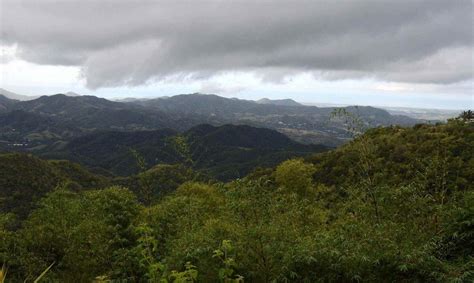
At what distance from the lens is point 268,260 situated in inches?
500

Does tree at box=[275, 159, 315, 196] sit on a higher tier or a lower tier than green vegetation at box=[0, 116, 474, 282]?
lower

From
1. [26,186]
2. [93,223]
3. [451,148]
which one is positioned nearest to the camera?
[93,223]

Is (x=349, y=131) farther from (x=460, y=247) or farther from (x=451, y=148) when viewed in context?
(x=451, y=148)

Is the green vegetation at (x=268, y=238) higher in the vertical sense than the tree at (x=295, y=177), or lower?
higher

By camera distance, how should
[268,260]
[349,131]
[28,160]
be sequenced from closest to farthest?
[268,260]
[349,131]
[28,160]

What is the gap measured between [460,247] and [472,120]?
227 feet

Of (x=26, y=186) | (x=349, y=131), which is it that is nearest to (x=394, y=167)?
(x=349, y=131)

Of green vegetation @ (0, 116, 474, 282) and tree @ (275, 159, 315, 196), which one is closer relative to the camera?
green vegetation @ (0, 116, 474, 282)

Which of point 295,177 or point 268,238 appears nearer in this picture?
point 268,238

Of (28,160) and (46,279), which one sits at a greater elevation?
(46,279)

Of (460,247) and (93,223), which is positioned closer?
(460,247)

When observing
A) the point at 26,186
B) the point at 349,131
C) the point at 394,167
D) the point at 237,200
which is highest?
the point at 349,131

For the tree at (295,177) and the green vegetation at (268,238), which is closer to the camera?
the green vegetation at (268,238)

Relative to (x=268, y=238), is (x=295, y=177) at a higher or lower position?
lower
